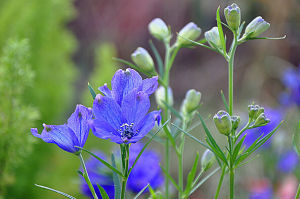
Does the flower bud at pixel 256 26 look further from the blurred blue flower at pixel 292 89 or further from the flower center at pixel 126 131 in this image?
the blurred blue flower at pixel 292 89

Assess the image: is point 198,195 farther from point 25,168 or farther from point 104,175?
point 104,175

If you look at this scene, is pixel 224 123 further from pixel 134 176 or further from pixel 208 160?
pixel 134 176

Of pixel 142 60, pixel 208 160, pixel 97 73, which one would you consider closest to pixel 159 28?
pixel 142 60

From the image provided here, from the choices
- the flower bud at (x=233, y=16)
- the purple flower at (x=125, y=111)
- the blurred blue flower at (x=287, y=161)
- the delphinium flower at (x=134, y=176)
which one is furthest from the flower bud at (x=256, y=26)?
the blurred blue flower at (x=287, y=161)

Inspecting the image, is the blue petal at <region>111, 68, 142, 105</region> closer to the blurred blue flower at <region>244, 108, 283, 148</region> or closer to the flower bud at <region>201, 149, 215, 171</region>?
the flower bud at <region>201, 149, 215, 171</region>

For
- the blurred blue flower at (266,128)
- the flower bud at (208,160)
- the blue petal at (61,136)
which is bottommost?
the flower bud at (208,160)

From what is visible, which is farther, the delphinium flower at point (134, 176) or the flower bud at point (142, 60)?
the delphinium flower at point (134, 176)

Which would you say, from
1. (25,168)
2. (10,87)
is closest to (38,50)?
(25,168)
